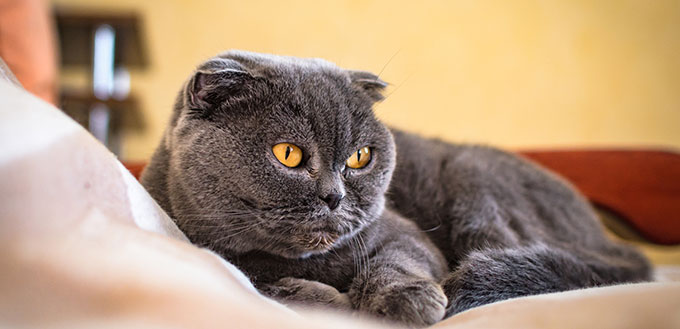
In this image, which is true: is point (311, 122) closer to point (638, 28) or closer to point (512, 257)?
point (512, 257)

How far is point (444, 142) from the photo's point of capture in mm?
1704

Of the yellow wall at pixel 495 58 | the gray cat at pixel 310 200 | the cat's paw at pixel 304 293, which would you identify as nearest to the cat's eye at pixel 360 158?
the gray cat at pixel 310 200

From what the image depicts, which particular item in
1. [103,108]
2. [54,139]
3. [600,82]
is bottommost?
[103,108]

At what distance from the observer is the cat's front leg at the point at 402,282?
0.82 meters

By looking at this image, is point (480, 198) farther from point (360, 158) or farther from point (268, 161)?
point (268, 161)

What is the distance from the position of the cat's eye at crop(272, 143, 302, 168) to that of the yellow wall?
2900 mm

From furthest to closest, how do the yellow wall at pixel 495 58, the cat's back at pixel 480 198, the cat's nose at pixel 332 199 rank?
the yellow wall at pixel 495 58 < the cat's back at pixel 480 198 < the cat's nose at pixel 332 199

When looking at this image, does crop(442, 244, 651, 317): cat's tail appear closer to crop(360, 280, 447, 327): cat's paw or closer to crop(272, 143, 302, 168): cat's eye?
crop(360, 280, 447, 327): cat's paw

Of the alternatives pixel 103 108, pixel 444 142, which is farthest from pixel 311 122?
pixel 103 108

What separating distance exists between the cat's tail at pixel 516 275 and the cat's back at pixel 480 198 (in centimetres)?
16

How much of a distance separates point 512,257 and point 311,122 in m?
0.50

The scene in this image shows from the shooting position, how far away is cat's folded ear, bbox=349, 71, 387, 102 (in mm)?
1120

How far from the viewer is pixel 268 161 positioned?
90 cm

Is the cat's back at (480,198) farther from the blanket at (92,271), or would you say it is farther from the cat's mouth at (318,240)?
the blanket at (92,271)
